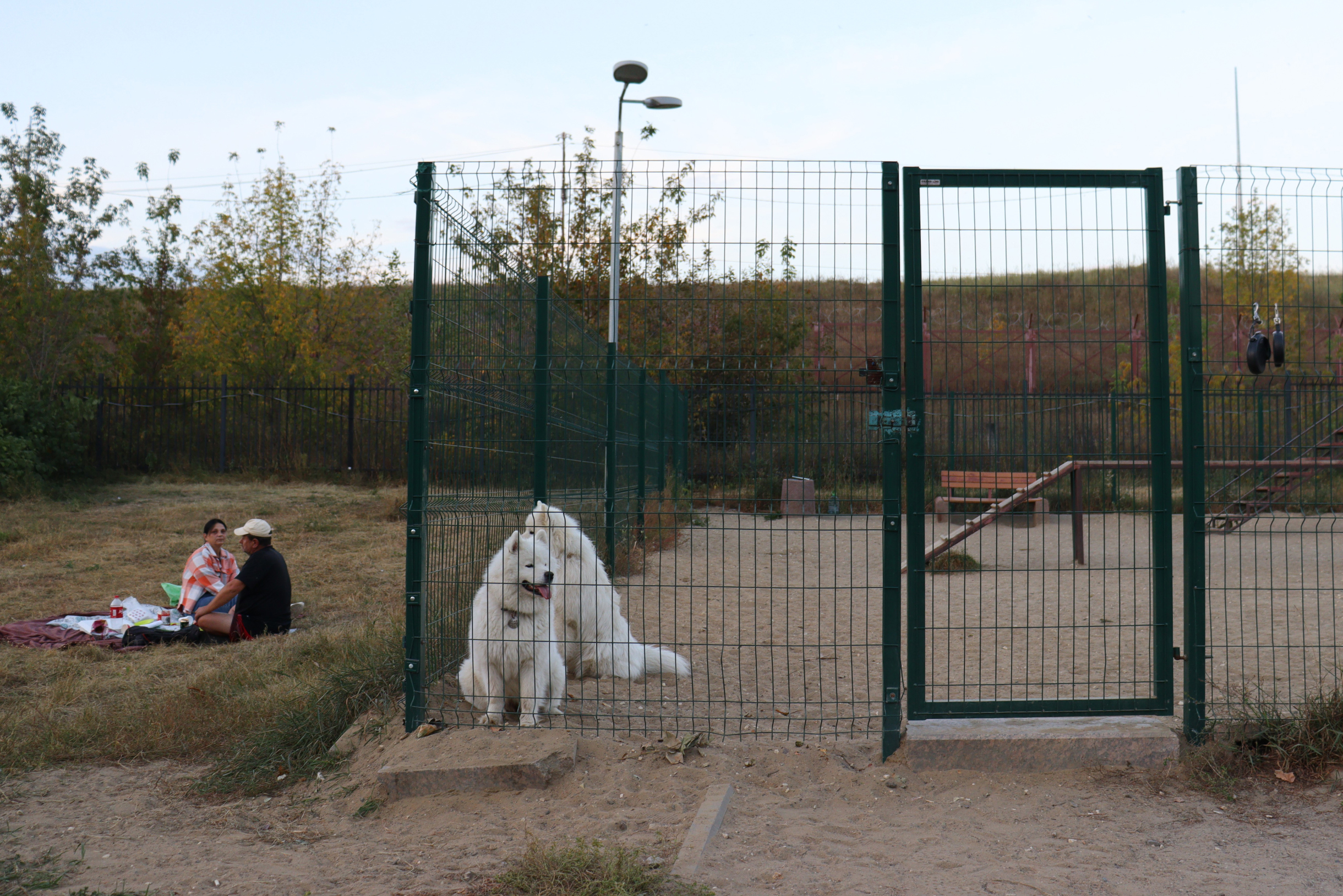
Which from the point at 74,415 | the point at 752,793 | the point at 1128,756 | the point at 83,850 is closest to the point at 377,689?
the point at 83,850

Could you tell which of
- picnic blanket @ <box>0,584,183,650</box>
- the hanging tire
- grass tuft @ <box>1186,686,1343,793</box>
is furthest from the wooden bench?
picnic blanket @ <box>0,584,183,650</box>

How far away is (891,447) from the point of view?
4090 millimetres

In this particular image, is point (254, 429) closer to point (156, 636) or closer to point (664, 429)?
point (664, 429)

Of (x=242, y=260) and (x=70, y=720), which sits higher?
(x=242, y=260)

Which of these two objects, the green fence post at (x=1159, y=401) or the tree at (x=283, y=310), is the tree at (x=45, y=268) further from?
the green fence post at (x=1159, y=401)

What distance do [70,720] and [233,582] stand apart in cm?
226

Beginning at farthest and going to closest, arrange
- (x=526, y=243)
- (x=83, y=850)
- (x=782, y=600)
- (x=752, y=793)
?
(x=782, y=600) < (x=526, y=243) < (x=752, y=793) < (x=83, y=850)

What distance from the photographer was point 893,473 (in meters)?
4.12

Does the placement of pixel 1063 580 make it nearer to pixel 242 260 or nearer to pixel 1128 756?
pixel 1128 756

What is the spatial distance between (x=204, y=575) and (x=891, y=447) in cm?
616

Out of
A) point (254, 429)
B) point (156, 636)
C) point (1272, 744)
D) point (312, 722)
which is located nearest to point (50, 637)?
point (156, 636)

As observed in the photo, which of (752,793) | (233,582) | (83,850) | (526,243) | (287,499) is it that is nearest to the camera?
(83,850)

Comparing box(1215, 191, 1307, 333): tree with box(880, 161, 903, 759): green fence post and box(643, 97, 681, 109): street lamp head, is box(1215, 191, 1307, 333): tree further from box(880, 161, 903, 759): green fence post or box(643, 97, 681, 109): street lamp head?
box(643, 97, 681, 109): street lamp head

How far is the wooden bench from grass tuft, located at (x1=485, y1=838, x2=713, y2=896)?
2248 millimetres
